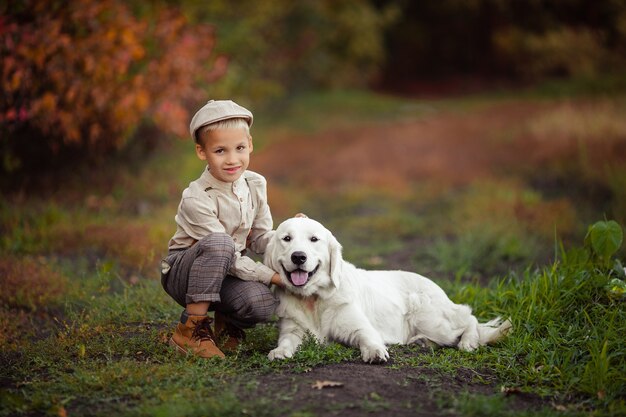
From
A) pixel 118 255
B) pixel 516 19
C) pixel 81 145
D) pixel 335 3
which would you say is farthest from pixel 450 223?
pixel 516 19

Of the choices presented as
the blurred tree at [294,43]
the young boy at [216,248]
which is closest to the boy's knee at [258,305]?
the young boy at [216,248]

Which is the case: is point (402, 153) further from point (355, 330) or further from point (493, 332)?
point (355, 330)

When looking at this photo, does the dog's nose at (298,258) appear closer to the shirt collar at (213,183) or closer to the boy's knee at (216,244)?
the boy's knee at (216,244)

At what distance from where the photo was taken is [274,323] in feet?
15.8

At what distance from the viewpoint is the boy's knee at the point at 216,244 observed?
12.6 ft

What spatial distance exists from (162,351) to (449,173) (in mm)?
8223

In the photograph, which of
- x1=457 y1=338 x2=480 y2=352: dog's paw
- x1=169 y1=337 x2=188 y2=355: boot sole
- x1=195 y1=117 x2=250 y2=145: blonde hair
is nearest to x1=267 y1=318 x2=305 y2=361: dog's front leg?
x1=169 y1=337 x2=188 y2=355: boot sole

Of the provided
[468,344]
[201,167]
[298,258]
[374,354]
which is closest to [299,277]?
[298,258]

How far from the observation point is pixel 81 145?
28.1 ft

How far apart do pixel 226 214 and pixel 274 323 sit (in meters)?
1.11

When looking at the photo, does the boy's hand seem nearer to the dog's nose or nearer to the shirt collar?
the dog's nose

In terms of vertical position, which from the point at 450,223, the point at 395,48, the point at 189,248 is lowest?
the point at 450,223

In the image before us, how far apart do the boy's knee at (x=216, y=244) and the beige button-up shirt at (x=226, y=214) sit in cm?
11

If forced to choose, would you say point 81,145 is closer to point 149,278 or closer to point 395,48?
point 149,278
